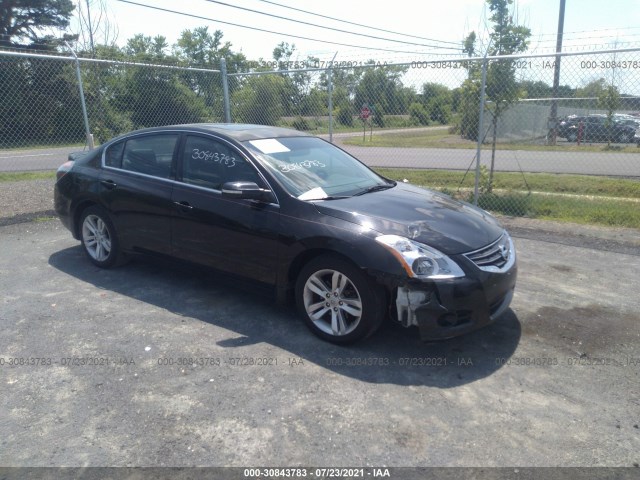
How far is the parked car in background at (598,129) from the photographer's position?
10344 millimetres

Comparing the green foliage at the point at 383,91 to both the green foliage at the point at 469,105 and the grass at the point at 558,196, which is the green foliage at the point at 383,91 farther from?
the grass at the point at 558,196

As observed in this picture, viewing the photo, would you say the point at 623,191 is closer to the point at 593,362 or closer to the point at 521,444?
the point at 593,362

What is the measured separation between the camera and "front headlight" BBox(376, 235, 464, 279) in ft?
11.8

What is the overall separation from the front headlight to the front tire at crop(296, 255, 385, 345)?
0.89 feet

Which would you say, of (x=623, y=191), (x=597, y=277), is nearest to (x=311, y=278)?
(x=597, y=277)

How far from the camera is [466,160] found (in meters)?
16.2

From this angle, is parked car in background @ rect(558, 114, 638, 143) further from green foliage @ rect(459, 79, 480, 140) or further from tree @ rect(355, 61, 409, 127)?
tree @ rect(355, 61, 409, 127)

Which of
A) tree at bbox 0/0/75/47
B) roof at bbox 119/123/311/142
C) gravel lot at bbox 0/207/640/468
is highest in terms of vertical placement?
tree at bbox 0/0/75/47

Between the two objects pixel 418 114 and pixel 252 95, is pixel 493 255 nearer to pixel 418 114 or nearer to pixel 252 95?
pixel 418 114

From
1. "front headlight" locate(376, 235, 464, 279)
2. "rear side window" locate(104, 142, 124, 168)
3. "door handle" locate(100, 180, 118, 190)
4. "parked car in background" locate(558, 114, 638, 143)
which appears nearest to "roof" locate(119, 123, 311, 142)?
"rear side window" locate(104, 142, 124, 168)

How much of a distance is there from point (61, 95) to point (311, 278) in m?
11.6

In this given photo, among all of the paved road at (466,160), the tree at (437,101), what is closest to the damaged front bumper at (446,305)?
the tree at (437,101)

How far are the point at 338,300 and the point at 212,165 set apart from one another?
1.76m

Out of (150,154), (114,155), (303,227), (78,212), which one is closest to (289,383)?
(303,227)
